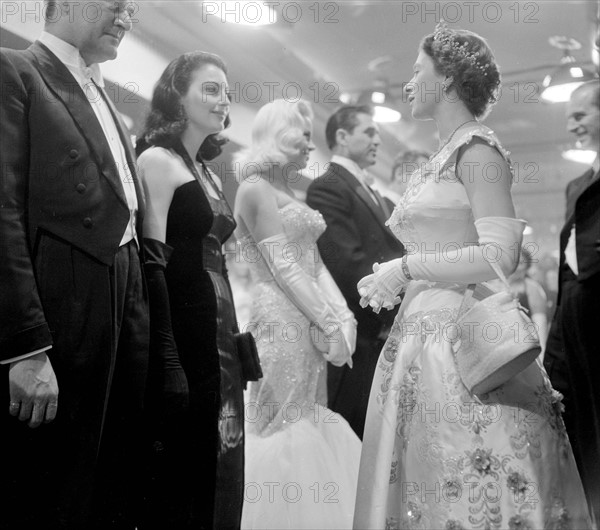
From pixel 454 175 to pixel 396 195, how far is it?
1804 mm

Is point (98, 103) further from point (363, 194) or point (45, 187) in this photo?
point (363, 194)

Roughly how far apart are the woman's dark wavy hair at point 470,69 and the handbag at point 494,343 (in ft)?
1.65

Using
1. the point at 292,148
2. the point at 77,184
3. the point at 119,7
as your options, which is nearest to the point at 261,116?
the point at 292,148

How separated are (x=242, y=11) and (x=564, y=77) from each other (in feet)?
3.72

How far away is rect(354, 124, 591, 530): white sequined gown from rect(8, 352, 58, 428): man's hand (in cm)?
72

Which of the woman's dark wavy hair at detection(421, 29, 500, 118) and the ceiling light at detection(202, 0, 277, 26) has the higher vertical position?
the ceiling light at detection(202, 0, 277, 26)

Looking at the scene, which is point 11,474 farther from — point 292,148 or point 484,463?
point 292,148

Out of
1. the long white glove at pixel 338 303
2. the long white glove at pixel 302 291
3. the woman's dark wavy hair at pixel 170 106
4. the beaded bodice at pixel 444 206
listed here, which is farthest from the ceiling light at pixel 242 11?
the beaded bodice at pixel 444 206

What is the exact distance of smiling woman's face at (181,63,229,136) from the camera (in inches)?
79.1

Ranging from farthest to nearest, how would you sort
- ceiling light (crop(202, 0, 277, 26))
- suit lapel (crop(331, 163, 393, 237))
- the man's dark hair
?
the man's dark hair, suit lapel (crop(331, 163, 393, 237)), ceiling light (crop(202, 0, 277, 26))

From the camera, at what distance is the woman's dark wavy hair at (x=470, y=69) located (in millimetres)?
1836

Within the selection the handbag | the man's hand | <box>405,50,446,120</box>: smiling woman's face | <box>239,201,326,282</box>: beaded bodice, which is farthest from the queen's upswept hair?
the man's hand

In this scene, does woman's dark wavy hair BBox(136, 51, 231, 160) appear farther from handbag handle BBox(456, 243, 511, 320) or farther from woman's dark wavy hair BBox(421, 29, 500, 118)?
handbag handle BBox(456, 243, 511, 320)

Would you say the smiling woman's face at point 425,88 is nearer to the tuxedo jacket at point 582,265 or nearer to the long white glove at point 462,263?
the long white glove at point 462,263
